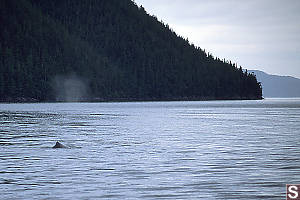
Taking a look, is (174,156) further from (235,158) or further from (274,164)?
(274,164)

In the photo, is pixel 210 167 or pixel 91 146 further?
pixel 91 146

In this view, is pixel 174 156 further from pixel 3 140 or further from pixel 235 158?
pixel 3 140

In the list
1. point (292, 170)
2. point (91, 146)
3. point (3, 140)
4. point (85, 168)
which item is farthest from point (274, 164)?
point (3, 140)

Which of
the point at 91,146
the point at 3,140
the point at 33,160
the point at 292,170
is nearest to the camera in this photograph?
the point at 292,170

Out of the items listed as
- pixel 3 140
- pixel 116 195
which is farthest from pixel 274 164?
pixel 3 140

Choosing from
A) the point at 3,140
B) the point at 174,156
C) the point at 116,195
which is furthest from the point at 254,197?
→ the point at 3,140

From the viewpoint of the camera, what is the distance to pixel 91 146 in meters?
39.2

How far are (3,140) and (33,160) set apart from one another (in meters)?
14.7

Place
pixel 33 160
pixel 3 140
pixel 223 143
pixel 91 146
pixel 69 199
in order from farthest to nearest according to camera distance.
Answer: pixel 3 140
pixel 223 143
pixel 91 146
pixel 33 160
pixel 69 199

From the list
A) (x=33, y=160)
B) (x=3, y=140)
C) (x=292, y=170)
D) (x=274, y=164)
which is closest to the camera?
(x=292, y=170)

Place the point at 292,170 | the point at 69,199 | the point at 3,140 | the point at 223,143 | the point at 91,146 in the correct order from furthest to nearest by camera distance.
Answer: the point at 3,140, the point at 223,143, the point at 91,146, the point at 292,170, the point at 69,199

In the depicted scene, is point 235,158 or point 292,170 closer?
point 292,170

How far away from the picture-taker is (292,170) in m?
26.0

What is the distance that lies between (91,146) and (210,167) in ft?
44.5
